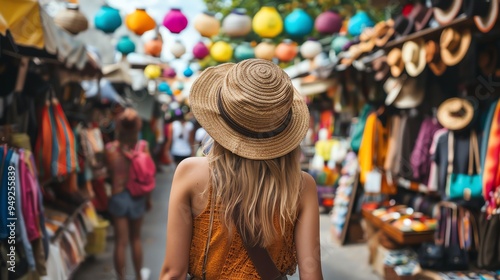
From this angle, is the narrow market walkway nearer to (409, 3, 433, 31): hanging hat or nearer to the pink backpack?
the pink backpack

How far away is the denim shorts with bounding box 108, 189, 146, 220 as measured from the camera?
463cm

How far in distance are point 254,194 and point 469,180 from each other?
312 centimetres

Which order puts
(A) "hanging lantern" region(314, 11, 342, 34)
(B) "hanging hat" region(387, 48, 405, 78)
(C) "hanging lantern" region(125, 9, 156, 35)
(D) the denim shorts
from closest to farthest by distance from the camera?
1. (D) the denim shorts
2. (B) "hanging hat" region(387, 48, 405, 78)
3. (C) "hanging lantern" region(125, 9, 156, 35)
4. (A) "hanging lantern" region(314, 11, 342, 34)

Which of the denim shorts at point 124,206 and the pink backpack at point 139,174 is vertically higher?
the pink backpack at point 139,174

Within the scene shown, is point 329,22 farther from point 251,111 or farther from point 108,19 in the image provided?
point 251,111

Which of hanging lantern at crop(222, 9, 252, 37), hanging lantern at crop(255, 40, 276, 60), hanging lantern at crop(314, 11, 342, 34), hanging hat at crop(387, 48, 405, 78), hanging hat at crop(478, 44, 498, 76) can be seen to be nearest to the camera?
hanging hat at crop(478, 44, 498, 76)

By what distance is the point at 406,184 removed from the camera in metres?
5.91

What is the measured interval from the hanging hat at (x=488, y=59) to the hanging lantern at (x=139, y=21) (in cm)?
334

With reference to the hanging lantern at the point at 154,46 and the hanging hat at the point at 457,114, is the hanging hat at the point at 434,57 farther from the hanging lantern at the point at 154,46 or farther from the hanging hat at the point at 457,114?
the hanging lantern at the point at 154,46

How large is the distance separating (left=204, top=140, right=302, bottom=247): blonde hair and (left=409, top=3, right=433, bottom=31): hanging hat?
3.13m

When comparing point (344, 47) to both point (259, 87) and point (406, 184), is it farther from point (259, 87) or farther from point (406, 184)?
point (259, 87)

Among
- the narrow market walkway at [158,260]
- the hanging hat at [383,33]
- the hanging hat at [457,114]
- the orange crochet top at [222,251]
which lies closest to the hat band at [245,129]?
the orange crochet top at [222,251]

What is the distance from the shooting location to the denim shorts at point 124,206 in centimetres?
463

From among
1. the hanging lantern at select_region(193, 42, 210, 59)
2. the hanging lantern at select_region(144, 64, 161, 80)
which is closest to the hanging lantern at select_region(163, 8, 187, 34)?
the hanging lantern at select_region(193, 42, 210, 59)
